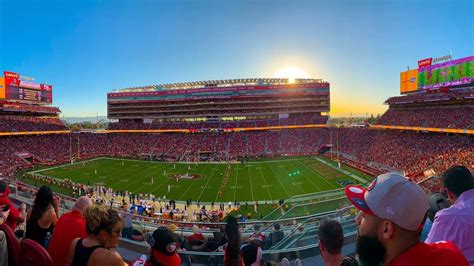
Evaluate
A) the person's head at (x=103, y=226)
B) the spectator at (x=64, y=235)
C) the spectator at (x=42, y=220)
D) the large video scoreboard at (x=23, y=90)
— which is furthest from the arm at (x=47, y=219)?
the large video scoreboard at (x=23, y=90)

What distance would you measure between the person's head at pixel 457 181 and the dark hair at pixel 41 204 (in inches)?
211

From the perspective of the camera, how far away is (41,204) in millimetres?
4219

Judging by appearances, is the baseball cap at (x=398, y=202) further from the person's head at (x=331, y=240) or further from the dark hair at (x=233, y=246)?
the dark hair at (x=233, y=246)

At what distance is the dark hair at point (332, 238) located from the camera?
96.4 inches

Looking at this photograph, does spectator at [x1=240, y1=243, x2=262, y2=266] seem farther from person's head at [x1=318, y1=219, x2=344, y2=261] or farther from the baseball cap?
the baseball cap

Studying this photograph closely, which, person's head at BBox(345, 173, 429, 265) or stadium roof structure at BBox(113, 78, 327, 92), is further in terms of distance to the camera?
stadium roof structure at BBox(113, 78, 327, 92)

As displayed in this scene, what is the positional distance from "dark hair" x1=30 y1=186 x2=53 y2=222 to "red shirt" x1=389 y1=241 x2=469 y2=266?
4575mm

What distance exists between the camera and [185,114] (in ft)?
254

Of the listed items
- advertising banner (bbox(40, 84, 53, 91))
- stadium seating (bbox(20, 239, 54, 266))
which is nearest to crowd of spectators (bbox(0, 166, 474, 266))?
stadium seating (bbox(20, 239, 54, 266))

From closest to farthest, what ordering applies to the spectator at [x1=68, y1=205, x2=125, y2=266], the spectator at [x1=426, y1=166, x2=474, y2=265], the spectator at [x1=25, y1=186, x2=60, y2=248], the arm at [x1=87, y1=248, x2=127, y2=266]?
the spectator at [x1=426, y1=166, x2=474, y2=265], the arm at [x1=87, y1=248, x2=127, y2=266], the spectator at [x1=68, y1=205, x2=125, y2=266], the spectator at [x1=25, y1=186, x2=60, y2=248]

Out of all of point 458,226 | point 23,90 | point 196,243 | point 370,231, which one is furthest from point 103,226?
point 23,90

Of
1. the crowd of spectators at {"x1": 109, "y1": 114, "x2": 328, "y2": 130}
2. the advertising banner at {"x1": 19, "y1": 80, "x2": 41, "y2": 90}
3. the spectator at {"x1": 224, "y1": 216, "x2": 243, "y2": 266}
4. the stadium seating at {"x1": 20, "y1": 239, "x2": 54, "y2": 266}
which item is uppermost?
the advertising banner at {"x1": 19, "y1": 80, "x2": 41, "y2": 90}

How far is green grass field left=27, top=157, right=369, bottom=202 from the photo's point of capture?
27.9m

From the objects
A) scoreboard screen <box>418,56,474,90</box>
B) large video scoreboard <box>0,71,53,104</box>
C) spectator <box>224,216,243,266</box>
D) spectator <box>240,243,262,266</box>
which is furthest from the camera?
large video scoreboard <box>0,71,53,104</box>
